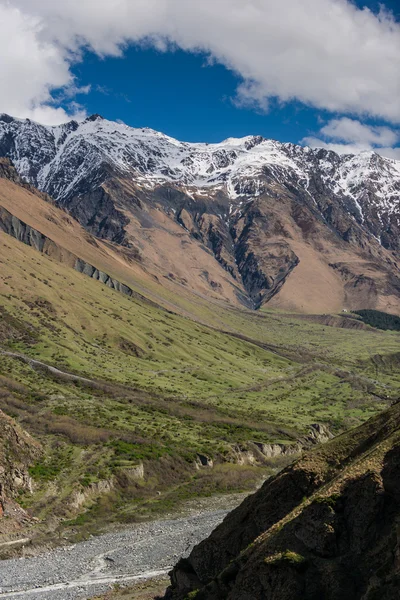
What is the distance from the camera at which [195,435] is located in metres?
144

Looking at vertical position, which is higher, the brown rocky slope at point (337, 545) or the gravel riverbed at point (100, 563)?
the brown rocky slope at point (337, 545)

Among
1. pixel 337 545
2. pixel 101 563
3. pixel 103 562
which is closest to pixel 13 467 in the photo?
pixel 103 562

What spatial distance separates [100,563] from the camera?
224 ft

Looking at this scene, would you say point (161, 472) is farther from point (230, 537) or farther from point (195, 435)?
point (230, 537)

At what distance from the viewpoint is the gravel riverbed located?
195ft

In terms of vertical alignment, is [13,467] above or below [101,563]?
below

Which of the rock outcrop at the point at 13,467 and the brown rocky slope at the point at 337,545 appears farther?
the rock outcrop at the point at 13,467

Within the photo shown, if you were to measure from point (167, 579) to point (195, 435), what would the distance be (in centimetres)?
8563

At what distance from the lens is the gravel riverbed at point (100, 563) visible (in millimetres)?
59500

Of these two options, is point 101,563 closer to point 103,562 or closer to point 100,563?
point 100,563

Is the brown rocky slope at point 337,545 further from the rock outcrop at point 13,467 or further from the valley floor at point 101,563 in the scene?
the rock outcrop at point 13,467

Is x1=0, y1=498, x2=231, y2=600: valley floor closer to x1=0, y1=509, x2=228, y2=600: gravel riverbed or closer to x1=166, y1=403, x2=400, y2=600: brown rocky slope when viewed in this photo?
x1=0, y1=509, x2=228, y2=600: gravel riverbed

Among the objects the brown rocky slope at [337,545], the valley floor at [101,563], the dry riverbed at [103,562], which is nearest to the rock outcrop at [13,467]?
the dry riverbed at [103,562]

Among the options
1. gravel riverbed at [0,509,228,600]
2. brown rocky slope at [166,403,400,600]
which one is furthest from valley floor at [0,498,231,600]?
brown rocky slope at [166,403,400,600]
